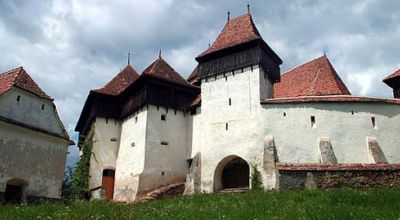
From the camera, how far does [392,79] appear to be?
78.0ft

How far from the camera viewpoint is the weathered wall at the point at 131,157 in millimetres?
23734

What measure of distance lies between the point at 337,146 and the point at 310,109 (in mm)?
2317

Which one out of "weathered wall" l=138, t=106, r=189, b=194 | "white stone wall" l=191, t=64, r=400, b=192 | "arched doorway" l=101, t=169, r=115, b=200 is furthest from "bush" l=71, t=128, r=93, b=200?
"white stone wall" l=191, t=64, r=400, b=192

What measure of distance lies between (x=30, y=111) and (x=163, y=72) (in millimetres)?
9070

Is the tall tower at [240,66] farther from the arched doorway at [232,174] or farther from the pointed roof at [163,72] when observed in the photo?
the arched doorway at [232,174]

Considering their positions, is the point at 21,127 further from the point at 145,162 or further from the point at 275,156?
the point at 275,156

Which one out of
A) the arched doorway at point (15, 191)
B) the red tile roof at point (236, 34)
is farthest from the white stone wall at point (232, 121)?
the arched doorway at point (15, 191)

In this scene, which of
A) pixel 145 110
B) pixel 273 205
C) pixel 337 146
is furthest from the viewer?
pixel 145 110

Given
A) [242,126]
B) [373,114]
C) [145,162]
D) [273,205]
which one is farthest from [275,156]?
[273,205]

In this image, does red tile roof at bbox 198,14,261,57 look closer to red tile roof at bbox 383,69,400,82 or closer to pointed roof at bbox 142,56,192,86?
pointed roof at bbox 142,56,192,86

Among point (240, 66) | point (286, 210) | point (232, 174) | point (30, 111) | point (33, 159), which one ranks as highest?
point (240, 66)

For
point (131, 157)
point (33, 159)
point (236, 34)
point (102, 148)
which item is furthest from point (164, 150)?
point (236, 34)

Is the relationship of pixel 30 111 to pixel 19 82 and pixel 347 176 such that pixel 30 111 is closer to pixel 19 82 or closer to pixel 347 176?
pixel 19 82

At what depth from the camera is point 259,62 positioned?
22.7 metres
